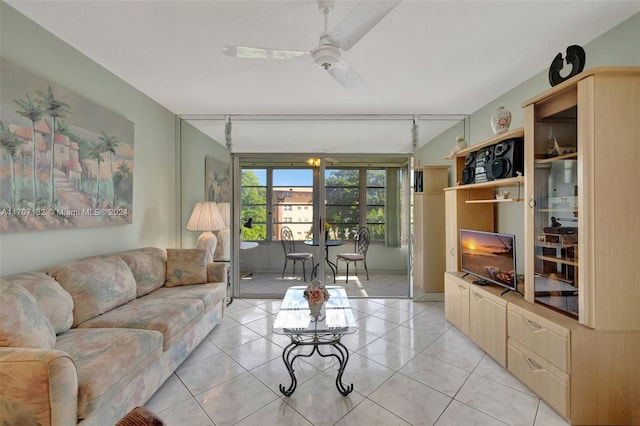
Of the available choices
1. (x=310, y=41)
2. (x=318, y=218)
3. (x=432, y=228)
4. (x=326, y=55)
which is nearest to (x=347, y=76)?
(x=326, y=55)

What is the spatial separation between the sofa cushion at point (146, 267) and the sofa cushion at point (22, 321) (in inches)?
39.3

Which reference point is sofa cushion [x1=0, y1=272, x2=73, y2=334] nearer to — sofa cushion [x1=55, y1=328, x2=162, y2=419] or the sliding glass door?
sofa cushion [x1=55, y1=328, x2=162, y2=419]

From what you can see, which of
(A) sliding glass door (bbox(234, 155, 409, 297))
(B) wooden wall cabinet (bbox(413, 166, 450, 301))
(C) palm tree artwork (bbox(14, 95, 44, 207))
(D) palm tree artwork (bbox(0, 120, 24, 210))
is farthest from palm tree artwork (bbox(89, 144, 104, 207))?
(B) wooden wall cabinet (bbox(413, 166, 450, 301))

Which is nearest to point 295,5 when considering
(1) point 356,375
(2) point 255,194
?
(1) point 356,375

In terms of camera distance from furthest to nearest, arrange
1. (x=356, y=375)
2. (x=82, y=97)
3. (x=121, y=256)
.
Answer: (x=121, y=256) < (x=82, y=97) < (x=356, y=375)

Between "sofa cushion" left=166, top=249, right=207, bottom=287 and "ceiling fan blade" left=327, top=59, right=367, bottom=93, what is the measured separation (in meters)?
2.35

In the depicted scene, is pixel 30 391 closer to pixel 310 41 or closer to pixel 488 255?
pixel 310 41

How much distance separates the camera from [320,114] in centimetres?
385

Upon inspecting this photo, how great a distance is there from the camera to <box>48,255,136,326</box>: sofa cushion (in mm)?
2012

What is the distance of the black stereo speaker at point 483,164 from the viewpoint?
2.71 meters

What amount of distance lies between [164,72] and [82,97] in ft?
2.35

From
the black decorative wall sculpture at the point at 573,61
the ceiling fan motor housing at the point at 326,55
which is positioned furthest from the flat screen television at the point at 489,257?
the ceiling fan motor housing at the point at 326,55

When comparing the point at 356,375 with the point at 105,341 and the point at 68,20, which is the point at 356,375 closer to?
the point at 105,341

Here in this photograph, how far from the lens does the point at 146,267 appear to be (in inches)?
Result: 110
